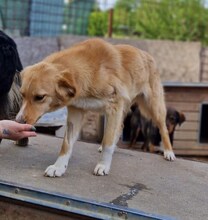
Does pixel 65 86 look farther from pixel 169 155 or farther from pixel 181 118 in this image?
pixel 181 118

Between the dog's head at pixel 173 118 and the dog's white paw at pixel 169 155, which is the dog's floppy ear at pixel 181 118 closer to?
the dog's head at pixel 173 118

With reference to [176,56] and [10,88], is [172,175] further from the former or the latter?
[176,56]

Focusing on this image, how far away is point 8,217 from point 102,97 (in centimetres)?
93

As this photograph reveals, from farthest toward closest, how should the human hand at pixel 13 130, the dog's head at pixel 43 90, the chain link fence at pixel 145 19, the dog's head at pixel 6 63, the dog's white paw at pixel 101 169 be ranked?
the chain link fence at pixel 145 19 < the dog's white paw at pixel 101 169 < the dog's head at pixel 6 63 < the dog's head at pixel 43 90 < the human hand at pixel 13 130

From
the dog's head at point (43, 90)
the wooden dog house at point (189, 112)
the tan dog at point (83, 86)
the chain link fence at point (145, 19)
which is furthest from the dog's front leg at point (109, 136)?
the chain link fence at point (145, 19)

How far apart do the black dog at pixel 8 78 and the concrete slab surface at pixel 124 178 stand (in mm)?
335

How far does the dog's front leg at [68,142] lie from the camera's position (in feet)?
9.17

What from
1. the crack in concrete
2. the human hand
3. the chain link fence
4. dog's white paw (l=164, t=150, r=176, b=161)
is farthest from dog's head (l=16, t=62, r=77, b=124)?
the chain link fence

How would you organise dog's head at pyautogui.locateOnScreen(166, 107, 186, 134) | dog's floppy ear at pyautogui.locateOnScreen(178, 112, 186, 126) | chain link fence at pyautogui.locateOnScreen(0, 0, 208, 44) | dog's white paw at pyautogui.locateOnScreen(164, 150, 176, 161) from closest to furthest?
dog's white paw at pyautogui.locateOnScreen(164, 150, 176, 161)
dog's head at pyautogui.locateOnScreen(166, 107, 186, 134)
dog's floppy ear at pyautogui.locateOnScreen(178, 112, 186, 126)
chain link fence at pyautogui.locateOnScreen(0, 0, 208, 44)

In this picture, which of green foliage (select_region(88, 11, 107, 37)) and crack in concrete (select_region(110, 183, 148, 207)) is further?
green foliage (select_region(88, 11, 107, 37))

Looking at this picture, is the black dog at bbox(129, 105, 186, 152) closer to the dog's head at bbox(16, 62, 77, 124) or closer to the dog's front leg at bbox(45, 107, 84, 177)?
the dog's front leg at bbox(45, 107, 84, 177)

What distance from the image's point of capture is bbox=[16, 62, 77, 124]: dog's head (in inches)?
100

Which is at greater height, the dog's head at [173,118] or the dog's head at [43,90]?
the dog's head at [43,90]

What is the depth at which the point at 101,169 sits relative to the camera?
289 centimetres
